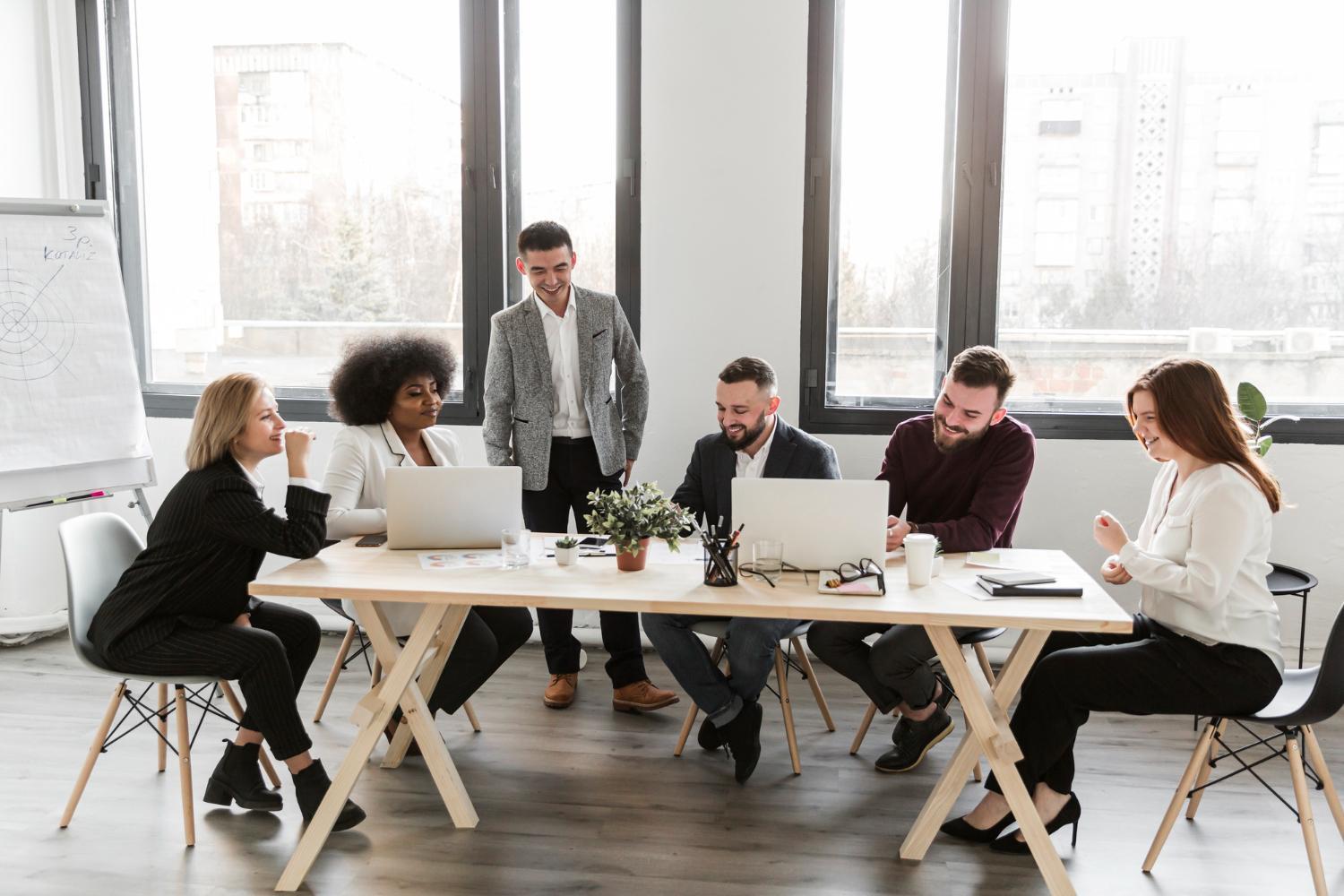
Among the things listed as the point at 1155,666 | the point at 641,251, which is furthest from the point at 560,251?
the point at 1155,666

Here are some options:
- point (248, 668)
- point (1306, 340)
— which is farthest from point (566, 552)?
point (1306, 340)

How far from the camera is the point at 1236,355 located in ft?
13.4

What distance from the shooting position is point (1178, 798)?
2572mm

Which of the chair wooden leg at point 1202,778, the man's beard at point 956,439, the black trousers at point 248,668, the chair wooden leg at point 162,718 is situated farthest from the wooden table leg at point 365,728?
the chair wooden leg at point 1202,778

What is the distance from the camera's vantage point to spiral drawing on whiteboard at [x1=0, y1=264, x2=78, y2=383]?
3834mm

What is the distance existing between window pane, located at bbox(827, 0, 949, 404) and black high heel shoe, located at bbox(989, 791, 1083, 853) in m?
2.01

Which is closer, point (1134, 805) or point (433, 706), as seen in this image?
point (1134, 805)

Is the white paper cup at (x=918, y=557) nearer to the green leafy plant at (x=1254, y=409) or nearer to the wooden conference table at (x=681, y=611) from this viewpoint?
the wooden conference table at (x=681, y=611)

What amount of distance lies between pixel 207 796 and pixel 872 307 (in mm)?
2934

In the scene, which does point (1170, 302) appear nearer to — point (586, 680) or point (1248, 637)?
point (1248, 637)

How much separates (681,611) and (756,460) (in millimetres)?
1055

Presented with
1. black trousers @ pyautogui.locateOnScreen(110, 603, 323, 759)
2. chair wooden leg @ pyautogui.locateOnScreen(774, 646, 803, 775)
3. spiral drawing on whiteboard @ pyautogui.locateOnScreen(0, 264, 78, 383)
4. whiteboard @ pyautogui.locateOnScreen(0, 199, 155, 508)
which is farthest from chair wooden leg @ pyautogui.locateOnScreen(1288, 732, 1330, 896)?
spiral drawing on whiteboard @ pyautogui.locateOnScreen(0, 264, 78, 383)

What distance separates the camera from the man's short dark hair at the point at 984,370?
317cm

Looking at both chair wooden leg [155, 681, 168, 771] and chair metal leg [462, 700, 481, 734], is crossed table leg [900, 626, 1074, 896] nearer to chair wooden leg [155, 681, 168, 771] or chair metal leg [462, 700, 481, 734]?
chair metal leg [462, 700, 481, 734]
